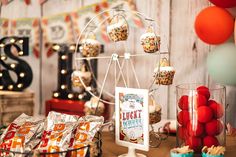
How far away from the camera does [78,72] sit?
1838mm

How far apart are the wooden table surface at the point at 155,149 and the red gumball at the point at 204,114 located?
0.17 m

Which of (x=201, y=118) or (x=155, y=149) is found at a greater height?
(x=201, y=118)

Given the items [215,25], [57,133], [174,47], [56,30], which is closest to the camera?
[57,133]

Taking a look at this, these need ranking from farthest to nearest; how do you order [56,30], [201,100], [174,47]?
[56,30] < [174,47] < [201,100]

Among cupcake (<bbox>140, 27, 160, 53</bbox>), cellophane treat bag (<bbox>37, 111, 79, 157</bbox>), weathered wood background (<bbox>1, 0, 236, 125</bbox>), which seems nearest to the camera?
cellophane treat bag (<bbox>37, 111, 79, 157</bbox>)

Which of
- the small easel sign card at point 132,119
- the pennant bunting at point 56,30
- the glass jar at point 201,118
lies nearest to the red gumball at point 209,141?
the glass jar at point 201,118

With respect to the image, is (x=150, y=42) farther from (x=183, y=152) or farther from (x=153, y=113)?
(x=183, y=152)

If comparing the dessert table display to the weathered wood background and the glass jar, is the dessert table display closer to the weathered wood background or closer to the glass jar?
the glass jar

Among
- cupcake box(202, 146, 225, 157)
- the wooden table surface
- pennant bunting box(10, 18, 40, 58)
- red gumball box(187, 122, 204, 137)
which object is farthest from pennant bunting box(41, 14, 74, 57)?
cupcake box(202, 146, 225, 157)

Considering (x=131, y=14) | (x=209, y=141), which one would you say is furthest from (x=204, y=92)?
(x=131, y=14)

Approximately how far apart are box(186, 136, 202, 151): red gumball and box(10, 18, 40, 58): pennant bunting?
45.6 inches

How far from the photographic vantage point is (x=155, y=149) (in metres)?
1.57

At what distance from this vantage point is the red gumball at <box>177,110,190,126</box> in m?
1.48

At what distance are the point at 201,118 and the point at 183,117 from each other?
0.08 m
